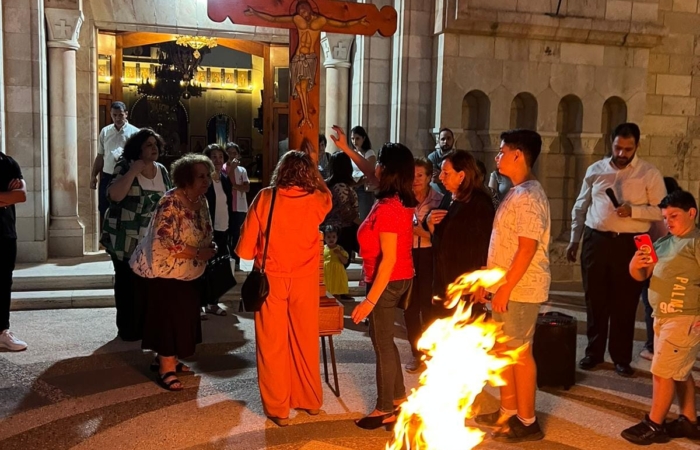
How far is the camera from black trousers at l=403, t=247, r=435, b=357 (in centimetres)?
537

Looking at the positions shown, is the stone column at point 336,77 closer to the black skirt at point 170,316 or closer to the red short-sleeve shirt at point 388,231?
the black skirt at point 170,316

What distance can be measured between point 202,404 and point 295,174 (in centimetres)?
172

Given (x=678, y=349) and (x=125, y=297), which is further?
(x=125, y=297)

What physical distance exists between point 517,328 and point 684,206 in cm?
123

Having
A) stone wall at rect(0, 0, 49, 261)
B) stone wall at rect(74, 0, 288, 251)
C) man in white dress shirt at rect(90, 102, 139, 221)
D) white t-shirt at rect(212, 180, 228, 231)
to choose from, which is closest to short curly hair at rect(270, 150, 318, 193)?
white t-shirt at rect(212, 180, 228, 231)

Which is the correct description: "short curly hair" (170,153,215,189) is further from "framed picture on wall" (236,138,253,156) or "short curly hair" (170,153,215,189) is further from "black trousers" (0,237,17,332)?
"framed picture on wall" (236,138,253,156)

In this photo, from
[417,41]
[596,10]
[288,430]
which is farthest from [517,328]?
[596,10]

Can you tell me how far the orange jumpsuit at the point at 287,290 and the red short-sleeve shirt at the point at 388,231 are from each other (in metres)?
0.34

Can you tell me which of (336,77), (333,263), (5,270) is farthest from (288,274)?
(336,77)

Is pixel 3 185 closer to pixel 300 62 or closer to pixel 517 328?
pixel 300 62

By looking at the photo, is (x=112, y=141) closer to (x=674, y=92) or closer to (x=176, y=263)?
(x=176, y=263)

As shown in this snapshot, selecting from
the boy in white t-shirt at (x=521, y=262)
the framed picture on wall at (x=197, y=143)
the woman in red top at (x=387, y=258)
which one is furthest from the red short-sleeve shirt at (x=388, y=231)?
the framed picture on wall at (x=197, y=143)

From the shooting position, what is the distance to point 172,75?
13.5 meters

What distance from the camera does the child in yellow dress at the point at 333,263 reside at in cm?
701
